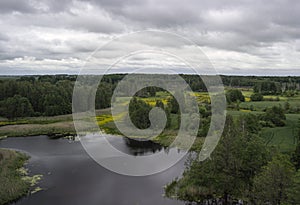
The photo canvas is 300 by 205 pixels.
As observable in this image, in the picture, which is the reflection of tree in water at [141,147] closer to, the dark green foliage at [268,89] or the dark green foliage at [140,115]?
the dark green foliage at [140,115]

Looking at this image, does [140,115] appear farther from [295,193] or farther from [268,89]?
[268,89]

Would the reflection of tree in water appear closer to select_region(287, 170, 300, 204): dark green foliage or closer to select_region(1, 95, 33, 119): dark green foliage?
select_region(287, 170, 300, 204): dark green foliage

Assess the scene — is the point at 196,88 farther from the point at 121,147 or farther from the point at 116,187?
the point at 116,187

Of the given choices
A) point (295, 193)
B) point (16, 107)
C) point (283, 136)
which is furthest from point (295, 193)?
point (16, 107)

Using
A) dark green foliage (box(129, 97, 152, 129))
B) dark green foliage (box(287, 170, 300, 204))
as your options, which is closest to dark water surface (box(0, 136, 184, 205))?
dark green foliage (box(129, 97, 152, 129))

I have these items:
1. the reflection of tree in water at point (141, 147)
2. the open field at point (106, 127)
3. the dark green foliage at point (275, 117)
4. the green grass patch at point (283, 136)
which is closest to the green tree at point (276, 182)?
the open field at point (106, 127)

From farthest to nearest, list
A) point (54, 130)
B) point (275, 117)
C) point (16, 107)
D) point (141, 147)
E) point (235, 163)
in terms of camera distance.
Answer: point (16, 107) < point (54, 130) < point (275, 117) < point (141, 147) < point (235, 163)
